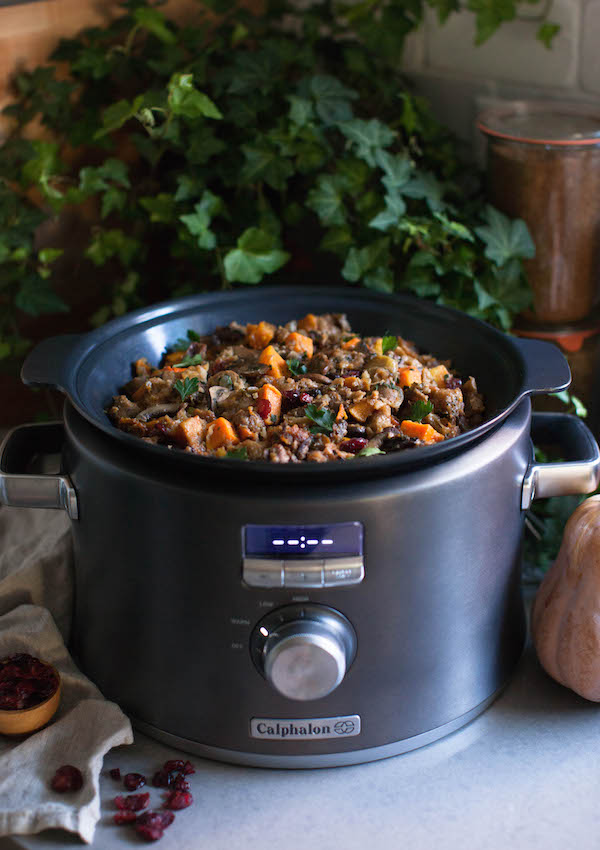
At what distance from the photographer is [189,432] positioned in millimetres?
962

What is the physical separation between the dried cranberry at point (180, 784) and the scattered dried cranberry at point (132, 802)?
0.09ft

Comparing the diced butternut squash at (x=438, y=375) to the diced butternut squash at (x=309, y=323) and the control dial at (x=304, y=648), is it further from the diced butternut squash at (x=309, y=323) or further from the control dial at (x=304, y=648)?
the control dial at (x=304, y=648)

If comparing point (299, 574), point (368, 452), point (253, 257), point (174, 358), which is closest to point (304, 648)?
point (299, 574)

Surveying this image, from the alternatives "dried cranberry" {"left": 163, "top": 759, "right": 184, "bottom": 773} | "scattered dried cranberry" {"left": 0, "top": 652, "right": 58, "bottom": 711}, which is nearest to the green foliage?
"scattered dried cranberry" {"left": 0, "top": 652, "right": 58, "bottom": 711}

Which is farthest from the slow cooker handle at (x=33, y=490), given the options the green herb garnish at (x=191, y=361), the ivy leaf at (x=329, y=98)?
the ivy leaf at (x=329, y=98)

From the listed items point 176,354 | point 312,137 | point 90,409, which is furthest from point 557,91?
point 90,409

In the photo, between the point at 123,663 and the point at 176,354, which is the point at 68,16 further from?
the point at 123,663

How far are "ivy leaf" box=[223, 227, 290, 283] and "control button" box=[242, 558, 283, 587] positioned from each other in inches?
23.2

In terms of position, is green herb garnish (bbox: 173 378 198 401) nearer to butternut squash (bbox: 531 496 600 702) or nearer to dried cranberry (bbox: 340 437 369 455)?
dried cranberry (bbox: 340 437 369 455)

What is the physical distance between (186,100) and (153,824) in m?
0.88

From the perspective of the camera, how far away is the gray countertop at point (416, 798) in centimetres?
88

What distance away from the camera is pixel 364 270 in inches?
53.2

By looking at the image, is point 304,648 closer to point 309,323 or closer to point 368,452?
point 368,452

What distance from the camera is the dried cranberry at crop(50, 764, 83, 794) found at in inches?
35.5
